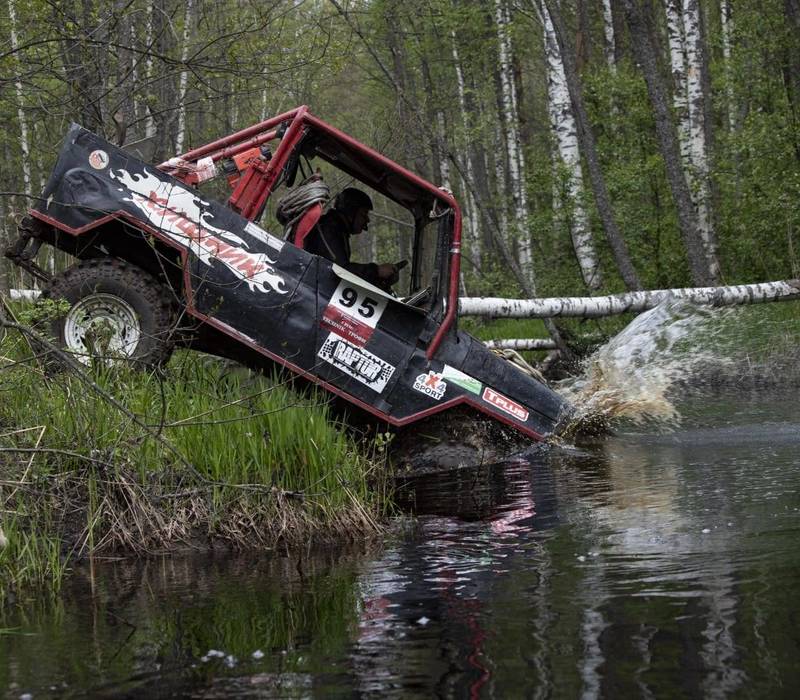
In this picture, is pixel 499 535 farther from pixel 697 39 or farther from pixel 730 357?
pixel 697 39

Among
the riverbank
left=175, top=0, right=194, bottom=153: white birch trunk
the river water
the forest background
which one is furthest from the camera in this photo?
the forest background

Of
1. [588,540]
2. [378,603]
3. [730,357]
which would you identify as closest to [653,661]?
[378,603]

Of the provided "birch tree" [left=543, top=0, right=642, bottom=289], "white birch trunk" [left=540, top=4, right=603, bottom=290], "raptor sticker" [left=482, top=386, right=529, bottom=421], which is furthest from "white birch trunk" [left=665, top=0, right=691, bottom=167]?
"raptor sticker" [left=482, top=386, right=529, bottom=421]

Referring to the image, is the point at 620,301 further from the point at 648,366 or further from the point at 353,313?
the point at 353,313

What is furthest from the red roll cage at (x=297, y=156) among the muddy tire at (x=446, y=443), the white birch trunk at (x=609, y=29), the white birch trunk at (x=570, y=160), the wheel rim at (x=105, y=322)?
the white birch trunk at (x=609, y=29)

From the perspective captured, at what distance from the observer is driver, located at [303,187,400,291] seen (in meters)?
8.55

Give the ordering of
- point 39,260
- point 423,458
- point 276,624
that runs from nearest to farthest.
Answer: point 276,624 < point 423,458 < point 39,260

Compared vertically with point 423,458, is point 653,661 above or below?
below

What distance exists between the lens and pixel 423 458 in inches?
354

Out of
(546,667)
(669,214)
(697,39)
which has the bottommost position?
(546,667)

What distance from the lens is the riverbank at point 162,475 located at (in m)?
5.90

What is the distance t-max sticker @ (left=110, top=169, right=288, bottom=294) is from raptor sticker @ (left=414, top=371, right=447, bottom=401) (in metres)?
1.15

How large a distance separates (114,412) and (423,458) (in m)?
3.11

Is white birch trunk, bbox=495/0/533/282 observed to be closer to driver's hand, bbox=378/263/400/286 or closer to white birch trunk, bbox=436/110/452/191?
white birch trunk, bbox=436/110/452/191
